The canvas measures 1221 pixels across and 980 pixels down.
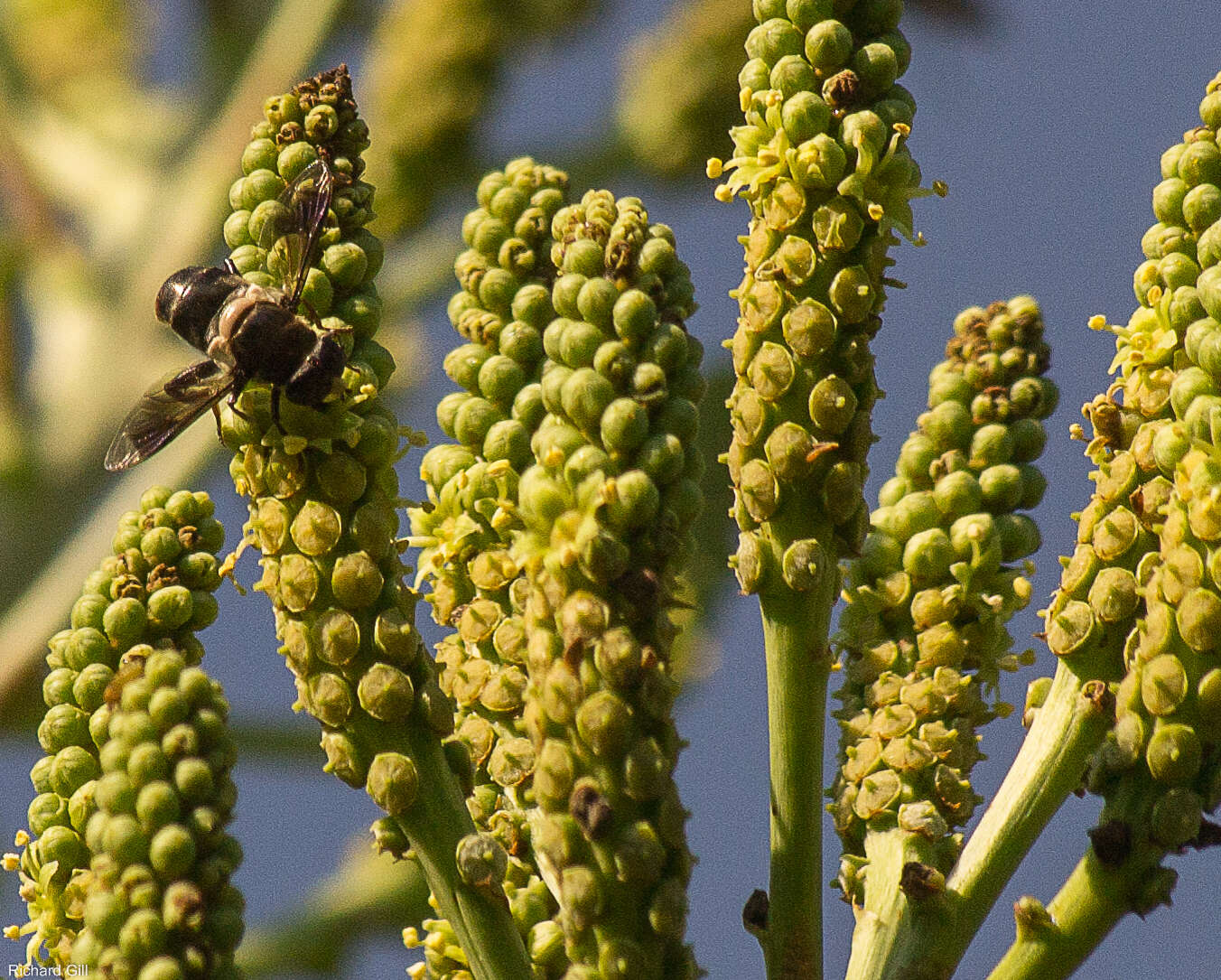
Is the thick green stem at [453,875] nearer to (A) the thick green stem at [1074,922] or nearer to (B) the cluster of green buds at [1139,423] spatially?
(A) the thick green stem at [1074,922]

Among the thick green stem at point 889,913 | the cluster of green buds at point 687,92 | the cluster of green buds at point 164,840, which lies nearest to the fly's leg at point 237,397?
the cluster of green buds at point 164,840

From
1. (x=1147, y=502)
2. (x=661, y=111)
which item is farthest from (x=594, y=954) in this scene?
(x=661, y=111)

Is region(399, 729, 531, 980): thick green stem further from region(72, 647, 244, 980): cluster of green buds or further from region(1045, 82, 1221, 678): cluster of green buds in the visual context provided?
region(1045, 82, 1221, 678): cluster of green buds

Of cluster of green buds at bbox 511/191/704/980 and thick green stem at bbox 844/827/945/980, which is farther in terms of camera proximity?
thick green stem at bbox 844/827/945/980

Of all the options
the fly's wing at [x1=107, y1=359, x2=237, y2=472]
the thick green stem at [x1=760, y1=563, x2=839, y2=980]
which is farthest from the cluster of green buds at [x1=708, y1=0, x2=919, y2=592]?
the fly's wing at [x1=107, y1=359, x2=237, y2=472]

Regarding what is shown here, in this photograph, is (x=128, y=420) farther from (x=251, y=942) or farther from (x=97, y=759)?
(x=251, y=942)

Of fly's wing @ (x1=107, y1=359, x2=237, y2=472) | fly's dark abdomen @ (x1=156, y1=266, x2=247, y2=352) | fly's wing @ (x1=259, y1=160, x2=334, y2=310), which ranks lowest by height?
fly's wing @ (x1=259, y1=160, x2=334, y2=310)

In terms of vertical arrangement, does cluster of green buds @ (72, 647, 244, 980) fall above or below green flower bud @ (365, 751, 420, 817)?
below
